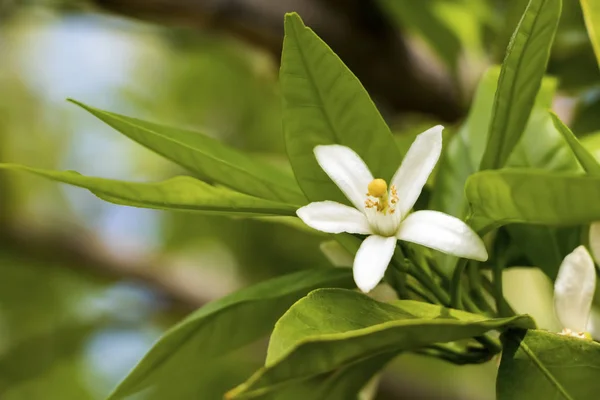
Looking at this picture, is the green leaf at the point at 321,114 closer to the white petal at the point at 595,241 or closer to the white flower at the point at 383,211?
the white flower at the point at 383,211

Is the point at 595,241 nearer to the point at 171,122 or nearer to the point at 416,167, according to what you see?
the point at 416,167

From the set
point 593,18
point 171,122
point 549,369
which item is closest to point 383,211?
point 549,369

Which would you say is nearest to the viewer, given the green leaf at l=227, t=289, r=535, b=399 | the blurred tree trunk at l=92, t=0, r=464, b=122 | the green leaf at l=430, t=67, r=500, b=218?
the green leaf at l=227, t=289, r=535, b=399

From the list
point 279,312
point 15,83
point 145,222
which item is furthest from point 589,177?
point 15,83

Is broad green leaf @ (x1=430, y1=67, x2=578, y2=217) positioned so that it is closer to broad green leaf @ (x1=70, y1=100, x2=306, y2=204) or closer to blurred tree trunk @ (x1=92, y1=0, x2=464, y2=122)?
broad green leaf @ (x1=70, y1=100, x2=306, y2=204)

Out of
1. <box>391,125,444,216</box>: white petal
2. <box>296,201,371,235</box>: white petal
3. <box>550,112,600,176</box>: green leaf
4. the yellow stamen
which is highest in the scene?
<box>550,112,600,176</box>: green leaf

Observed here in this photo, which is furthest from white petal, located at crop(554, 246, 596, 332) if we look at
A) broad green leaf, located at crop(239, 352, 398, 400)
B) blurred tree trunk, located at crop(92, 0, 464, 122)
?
blurred tree trunk, located at crop(92, 0, 464, 122)

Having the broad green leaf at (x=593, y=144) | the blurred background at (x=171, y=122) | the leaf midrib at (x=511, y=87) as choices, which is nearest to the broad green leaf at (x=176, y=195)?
the leaf midrib at (x=511, y=87)
